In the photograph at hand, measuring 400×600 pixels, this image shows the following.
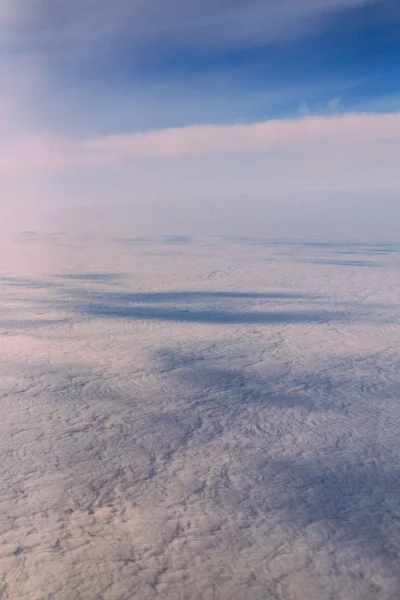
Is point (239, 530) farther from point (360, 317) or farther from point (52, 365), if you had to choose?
point (360, 317)

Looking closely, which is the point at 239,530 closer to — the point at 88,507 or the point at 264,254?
the point at 88,507

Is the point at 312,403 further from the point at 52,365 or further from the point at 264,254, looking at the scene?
the point at 264,254

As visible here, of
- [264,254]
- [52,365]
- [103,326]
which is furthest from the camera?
[264,254]

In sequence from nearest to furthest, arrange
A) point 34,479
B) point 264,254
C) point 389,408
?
point 34,479 < point 389,408 < point 264,254

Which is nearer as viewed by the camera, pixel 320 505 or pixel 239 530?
pixel 239 530

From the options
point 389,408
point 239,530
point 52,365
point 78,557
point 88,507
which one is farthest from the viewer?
point 52,365

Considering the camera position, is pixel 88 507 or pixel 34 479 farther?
pixel 34 479

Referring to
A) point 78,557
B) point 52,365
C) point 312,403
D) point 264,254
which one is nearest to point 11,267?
point 264,254

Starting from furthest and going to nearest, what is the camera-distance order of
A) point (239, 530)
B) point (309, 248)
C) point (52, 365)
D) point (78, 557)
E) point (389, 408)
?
point (309, 248)
point (52, 365)
point (389, 408)
point (239, 530)
point (78, 557)

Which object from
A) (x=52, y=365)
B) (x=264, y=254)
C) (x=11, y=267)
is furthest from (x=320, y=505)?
(x=264, y=254)
